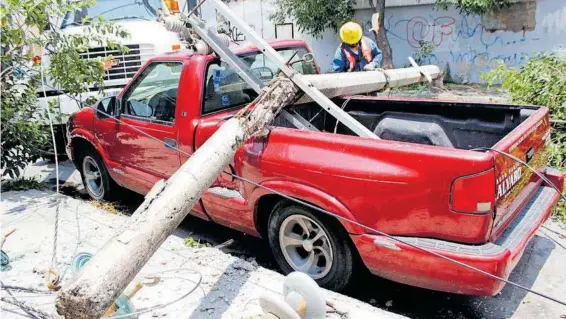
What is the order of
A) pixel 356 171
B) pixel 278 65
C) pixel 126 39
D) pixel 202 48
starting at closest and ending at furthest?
pixel 356 171 < pixel 278 65 < pixel 202 48 < pixel 126 39

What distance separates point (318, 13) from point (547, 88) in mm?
10703

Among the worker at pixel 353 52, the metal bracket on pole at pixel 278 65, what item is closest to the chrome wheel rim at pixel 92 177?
the metal bracket on pole at pixel 278 65

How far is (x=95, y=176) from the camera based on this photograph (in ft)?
19.6

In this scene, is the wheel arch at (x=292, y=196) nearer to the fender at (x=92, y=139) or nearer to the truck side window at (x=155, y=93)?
the truck side window at (x=155, y=93)

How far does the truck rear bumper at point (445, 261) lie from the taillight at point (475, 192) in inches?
9.8

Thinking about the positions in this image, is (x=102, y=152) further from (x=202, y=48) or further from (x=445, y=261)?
(x=445, y=261)

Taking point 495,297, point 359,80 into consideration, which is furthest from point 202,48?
point 495,297

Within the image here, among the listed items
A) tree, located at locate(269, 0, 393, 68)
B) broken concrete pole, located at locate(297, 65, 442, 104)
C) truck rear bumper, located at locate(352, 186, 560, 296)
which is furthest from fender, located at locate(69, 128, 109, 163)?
tree, located at locate(269, 0, 393, 68)

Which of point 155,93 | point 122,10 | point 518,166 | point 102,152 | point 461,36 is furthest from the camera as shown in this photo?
point 461,36

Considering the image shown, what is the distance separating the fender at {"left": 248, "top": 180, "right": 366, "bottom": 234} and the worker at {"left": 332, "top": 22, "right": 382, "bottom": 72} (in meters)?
3.42

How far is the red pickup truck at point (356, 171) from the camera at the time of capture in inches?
113

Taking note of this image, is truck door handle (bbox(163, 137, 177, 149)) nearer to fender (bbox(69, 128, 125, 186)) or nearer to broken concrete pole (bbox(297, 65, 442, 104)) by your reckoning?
fender (bbox(69, 128, 125, 186))

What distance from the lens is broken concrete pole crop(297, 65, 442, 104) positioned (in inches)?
165

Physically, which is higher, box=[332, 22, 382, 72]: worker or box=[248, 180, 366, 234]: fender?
box=[332, 22, 382, 72]: worker
